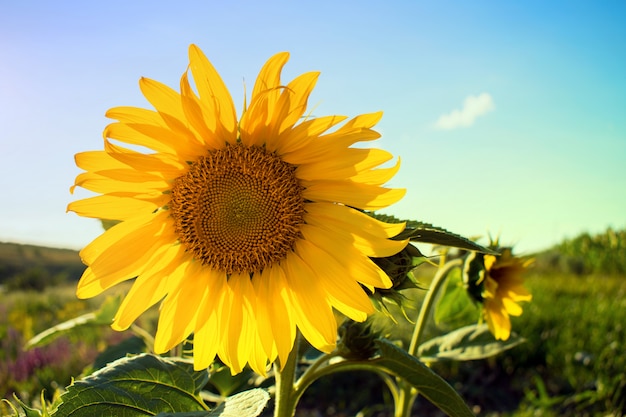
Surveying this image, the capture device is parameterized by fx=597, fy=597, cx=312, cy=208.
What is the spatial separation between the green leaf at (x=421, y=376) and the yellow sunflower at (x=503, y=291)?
562 mm

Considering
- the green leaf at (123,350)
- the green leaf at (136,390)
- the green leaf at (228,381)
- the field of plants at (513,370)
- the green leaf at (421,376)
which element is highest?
the green leaf at (421,376)

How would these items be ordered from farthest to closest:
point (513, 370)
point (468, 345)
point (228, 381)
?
point (513, 370), point (468, 345), point (228, 381)

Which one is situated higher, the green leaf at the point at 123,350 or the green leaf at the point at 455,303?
the green leaf at the point at 455,303

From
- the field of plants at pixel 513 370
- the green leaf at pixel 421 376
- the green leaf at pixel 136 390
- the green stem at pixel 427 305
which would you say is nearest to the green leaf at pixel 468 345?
the green stem at pixel 427 305

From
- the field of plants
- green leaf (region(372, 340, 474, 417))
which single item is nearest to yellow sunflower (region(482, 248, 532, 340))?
green leaf (region(372, 340, 474, 417))

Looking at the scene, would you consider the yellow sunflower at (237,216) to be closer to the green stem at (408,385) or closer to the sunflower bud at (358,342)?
the sunflower bud at (358,342)

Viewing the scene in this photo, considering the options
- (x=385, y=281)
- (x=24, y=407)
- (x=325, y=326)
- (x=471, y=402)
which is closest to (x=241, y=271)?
(x=325, y=326)

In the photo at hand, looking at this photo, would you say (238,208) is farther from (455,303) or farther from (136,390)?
(455,303)

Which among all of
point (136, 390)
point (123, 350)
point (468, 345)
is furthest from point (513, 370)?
point (136, 390)

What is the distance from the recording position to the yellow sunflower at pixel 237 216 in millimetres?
1131

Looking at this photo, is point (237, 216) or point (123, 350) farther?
point (123, 350)

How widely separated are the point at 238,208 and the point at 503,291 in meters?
1.07

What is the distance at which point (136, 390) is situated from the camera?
116cm

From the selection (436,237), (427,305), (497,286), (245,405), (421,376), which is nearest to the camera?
(245,405)
